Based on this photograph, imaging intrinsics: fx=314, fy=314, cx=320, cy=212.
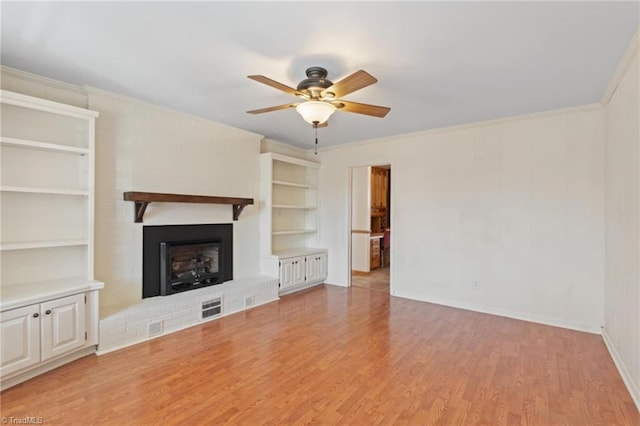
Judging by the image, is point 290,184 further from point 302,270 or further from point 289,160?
point 302,270

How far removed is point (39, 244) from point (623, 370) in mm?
5084

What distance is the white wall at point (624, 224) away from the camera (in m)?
2.38

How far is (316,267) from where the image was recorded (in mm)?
5770

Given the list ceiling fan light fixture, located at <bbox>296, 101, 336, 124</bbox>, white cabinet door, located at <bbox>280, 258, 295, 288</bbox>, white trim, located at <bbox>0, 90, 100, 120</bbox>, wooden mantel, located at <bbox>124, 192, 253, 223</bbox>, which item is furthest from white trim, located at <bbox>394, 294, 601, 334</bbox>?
white trim, located at <bbox>0, 90, 100, 120</bbox>

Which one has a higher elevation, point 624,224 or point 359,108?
point 359,108

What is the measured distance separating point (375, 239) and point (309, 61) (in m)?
5.53

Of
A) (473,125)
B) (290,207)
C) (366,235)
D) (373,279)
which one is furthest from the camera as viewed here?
(366,235)

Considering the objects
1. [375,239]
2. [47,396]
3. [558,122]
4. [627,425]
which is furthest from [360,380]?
[375,239]

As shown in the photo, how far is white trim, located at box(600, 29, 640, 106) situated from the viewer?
7.44 feet

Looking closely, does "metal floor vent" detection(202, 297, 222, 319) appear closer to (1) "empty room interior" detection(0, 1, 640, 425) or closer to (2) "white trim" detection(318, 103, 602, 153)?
(1) "empty room interior" detection(0, 1, 640, 425)

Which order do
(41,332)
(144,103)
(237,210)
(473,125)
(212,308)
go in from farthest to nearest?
(237,210), (473,125), (212,308), (144,103), (41,332)

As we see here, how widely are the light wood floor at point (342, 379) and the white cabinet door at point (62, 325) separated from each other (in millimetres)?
198

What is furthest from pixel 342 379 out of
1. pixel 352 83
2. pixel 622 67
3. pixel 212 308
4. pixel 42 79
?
pixel 42 79

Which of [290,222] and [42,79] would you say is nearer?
[42,79]
